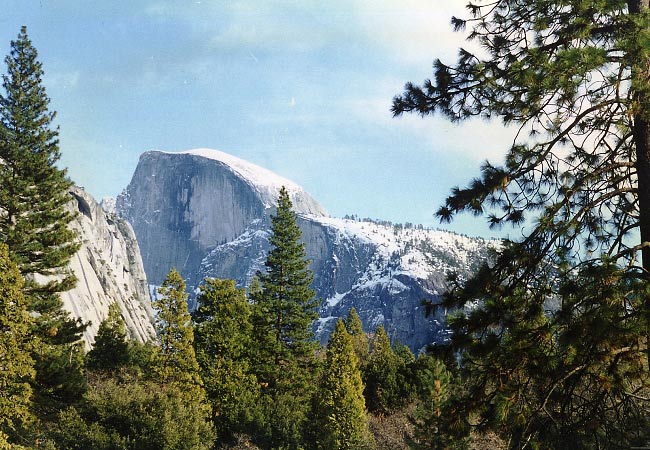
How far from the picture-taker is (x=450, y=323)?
7.10 m

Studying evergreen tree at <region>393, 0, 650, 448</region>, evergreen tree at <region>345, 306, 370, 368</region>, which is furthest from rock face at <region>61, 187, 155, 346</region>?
evergreen tree at <region>393, 0, 650, 448</region>

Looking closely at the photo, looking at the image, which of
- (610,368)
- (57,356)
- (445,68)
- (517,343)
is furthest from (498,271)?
(57,356)

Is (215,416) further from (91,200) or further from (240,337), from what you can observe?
(91,200)

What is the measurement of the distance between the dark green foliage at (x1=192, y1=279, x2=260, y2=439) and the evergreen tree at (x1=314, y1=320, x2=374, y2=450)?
452 cm

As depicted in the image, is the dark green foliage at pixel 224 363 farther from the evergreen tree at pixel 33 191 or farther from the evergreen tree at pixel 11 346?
the evergreen tree at pixel 11 346

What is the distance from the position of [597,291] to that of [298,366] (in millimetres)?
36327

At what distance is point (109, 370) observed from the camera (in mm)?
40781

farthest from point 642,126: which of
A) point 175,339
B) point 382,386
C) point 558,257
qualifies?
point 382,386

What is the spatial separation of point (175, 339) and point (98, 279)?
107 meters

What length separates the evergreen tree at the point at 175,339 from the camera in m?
Answer: 28.3

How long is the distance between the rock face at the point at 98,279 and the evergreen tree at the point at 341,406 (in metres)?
47.4

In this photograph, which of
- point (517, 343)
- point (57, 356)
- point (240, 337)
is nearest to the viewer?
point (517, 343)

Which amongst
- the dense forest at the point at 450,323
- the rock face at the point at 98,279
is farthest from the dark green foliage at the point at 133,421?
the rock face at the point at 98,279

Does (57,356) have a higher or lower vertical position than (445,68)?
lower
